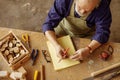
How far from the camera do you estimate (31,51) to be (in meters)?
1.34

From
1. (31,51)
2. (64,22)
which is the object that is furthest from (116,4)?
(31,51)

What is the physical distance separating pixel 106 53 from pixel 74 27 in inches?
13.2

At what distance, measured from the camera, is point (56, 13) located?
4.63 ft

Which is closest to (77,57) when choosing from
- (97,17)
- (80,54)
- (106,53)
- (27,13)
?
(80,54)

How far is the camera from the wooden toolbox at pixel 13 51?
129cm

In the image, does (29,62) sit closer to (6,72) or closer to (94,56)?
(6,72)

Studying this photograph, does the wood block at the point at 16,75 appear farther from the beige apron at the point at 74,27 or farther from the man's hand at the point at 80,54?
the beige apron at the point at 74,27

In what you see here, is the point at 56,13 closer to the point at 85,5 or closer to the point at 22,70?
the point at 85,5

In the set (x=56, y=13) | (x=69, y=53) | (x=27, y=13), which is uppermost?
(x=56, y=13)

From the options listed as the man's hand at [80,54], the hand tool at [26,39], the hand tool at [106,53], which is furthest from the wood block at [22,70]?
the hand tool at [106,53]

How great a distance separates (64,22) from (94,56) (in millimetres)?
350

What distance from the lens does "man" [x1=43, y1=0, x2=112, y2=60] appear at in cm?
130

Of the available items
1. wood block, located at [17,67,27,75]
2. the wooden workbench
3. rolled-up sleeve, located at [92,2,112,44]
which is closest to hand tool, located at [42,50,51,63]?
the wooden workbench

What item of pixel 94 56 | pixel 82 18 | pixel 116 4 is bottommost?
pixel 116 4
